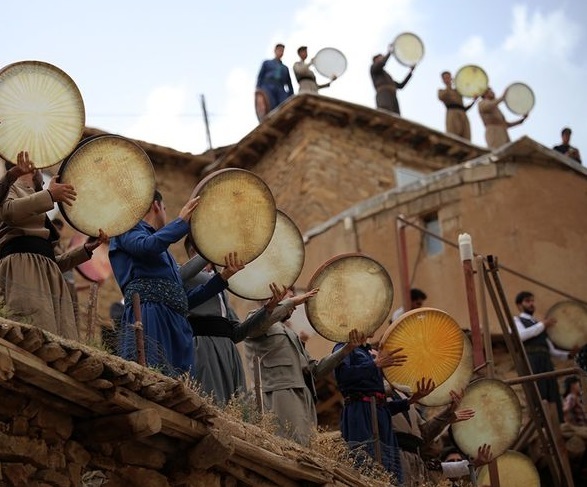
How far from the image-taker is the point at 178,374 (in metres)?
9.31

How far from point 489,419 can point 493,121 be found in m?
12.3

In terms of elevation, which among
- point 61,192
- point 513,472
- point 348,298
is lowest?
point 513,472

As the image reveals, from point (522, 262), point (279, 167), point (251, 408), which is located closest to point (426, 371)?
point (251, 408)

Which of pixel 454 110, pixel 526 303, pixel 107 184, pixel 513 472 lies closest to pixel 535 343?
pixel 526 303

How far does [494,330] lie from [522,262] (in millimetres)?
1331

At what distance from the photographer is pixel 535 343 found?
15.3 meters

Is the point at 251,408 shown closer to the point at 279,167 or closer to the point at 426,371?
the point at 426,371

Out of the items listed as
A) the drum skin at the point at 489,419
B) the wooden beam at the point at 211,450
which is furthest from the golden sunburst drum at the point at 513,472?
the wooden beam at the point at 211,450

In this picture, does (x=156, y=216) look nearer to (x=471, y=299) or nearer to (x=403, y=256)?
(x=471, y=299)

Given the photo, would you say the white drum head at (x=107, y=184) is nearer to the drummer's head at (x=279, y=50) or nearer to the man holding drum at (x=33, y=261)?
the man holding drum at (x=33, y=261)

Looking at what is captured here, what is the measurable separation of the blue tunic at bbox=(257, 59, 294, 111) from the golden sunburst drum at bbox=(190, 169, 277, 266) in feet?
40.5

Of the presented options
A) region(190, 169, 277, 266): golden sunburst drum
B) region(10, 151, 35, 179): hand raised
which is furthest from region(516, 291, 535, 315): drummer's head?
region(10, 151, 35, 179): hand raised

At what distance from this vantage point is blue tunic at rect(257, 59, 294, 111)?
22781 millimetres

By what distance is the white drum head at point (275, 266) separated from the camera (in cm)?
1079
